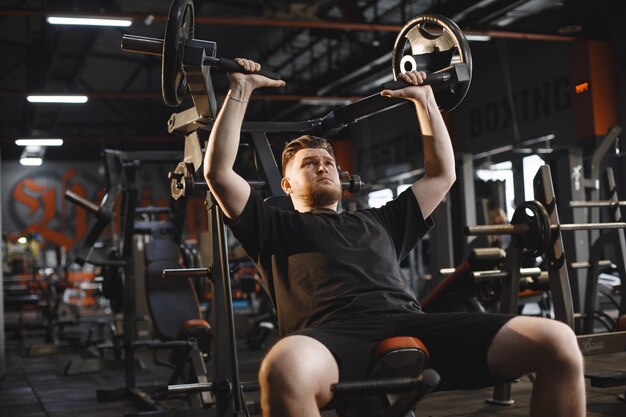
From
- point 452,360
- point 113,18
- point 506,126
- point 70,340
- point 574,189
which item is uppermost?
point 113,18

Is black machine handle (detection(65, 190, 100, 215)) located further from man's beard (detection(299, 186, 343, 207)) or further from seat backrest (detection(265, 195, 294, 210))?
man's beard (detection(299, 186, 343, 207))

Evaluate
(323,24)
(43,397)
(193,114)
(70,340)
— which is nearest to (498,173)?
(323,24)

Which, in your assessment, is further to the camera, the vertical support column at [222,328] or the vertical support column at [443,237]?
the vertical support column at [443,237]

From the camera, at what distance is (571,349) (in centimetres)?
157

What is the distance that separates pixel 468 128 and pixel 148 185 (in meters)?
8.76

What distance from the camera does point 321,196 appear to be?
1980 mm

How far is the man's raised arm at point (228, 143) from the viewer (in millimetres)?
1798

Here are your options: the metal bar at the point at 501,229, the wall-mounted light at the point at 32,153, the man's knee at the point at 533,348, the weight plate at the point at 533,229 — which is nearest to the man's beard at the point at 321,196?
the man's knee at the point at 533,348

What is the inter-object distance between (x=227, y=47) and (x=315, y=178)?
427 inches

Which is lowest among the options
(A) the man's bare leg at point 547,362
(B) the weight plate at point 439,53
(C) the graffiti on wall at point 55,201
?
(A) the man's bare leg at point 547,362

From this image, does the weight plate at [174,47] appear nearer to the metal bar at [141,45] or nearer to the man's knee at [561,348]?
the metal bar at [141,45]

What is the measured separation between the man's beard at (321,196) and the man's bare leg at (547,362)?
57 cm

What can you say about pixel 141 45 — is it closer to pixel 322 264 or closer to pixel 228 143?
pixel 228 143

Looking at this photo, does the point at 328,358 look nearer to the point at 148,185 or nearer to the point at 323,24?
the point at 323,24
